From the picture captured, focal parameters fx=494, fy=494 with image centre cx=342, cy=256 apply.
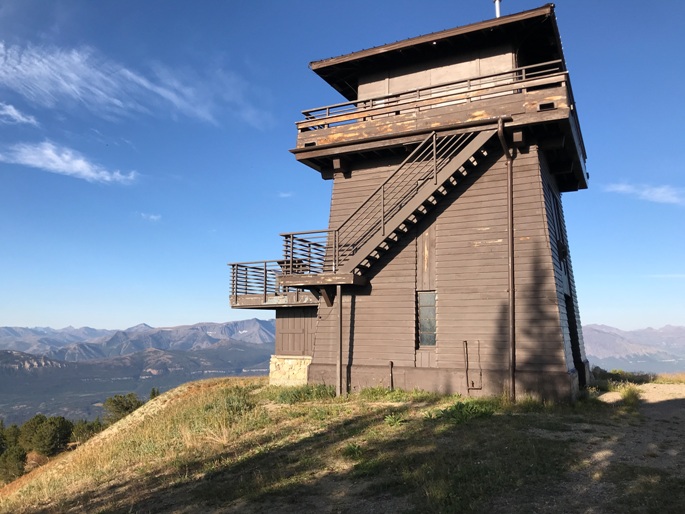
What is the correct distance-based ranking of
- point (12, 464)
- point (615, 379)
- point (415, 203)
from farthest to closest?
point (12, 464)
point (615, 379)
point (415, 203)

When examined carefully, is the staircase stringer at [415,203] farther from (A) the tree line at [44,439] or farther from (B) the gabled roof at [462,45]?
(A) the tree line at [44,439]

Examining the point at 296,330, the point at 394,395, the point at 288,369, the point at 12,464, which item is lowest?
the point at 12,464

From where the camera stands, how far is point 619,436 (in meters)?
10.6

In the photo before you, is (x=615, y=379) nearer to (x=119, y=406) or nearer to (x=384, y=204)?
(x=384, y=204)

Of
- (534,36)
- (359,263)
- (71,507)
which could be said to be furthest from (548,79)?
(71,507)

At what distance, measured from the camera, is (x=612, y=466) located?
833 cm

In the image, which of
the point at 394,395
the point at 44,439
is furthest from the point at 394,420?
the point at 44,439

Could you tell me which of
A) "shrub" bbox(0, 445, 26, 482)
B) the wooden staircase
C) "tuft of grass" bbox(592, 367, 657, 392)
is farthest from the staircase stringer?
"shrub" bbox(0, 445, 26, 482)

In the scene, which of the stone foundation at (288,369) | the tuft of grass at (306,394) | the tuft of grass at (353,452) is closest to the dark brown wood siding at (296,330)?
the stone foundation at (288,369)

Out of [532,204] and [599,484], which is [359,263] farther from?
[599,484]

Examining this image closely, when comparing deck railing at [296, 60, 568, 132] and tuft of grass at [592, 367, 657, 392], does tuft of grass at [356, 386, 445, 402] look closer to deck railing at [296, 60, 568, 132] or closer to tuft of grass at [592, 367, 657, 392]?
tuft of grass at [592, 367, 657, 392]

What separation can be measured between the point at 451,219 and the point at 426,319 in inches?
138

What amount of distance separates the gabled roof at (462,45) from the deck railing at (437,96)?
0.91 metres

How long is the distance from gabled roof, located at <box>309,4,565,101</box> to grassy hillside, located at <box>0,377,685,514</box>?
1195 centimetres
